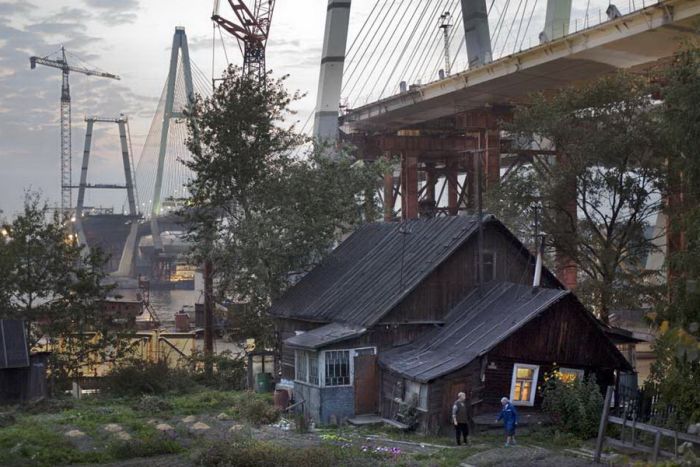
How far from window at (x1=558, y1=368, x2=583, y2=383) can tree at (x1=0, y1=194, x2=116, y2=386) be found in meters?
21.8

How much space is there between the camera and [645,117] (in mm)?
31234

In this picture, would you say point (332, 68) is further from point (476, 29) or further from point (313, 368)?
point (313, 368)

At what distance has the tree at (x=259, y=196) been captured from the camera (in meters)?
35.5

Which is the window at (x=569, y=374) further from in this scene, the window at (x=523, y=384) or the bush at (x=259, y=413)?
the bush at (x=259, y=413)

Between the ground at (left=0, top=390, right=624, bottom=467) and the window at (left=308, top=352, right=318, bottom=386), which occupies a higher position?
the window at (left=308, top=352, right=318, bottom=386)

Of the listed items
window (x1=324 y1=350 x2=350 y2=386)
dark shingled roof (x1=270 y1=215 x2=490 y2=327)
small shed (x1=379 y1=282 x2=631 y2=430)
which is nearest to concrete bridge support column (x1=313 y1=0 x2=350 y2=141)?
dark shingled roof (x1=270 y1=215 x2=490 y2=327)

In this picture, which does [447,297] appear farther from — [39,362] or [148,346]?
[148,346]

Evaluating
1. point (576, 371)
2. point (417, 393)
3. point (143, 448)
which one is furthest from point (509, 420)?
point (143, 448)

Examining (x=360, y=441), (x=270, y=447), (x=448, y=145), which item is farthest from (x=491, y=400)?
(x=448, y=145)

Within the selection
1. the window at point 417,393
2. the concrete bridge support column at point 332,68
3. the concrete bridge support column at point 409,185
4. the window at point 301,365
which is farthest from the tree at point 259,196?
the concrete bridge support column at point 409,185

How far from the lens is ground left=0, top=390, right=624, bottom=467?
1792 cm

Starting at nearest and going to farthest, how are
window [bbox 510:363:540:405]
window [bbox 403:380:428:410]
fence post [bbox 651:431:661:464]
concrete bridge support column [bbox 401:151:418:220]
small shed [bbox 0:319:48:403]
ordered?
fence post [bbox 651:431:661:464]
window [bbox 403:380:428:410]
window [bbox 510:363:540:405]
small shed [bbox 0:319:48:403]
concrete bridge support column [bbox 401:151:418:220]

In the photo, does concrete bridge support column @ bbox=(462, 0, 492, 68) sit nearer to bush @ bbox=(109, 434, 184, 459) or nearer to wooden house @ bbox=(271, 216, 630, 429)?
wooden house @ bbox=(271, 216, 630, 429)

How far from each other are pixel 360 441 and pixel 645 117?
1729 centimetres
